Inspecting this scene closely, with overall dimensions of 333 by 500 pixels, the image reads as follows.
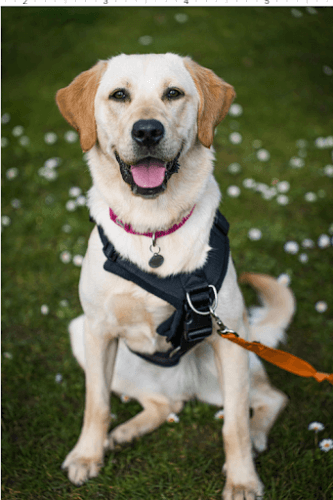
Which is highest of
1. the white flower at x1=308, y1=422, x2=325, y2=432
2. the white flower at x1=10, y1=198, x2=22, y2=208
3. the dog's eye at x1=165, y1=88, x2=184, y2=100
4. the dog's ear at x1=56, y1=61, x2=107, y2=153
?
the dog's eye at x1=165, y1=88, x2=184, y2=100

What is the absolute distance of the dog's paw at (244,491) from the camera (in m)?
2.11

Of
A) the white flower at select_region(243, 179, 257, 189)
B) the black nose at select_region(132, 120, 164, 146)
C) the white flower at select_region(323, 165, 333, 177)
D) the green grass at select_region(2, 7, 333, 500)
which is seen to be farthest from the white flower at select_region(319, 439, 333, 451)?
the white flower at select_region(323, 165, 333, 177)

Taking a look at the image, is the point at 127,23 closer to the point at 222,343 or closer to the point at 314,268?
the point at 314,268

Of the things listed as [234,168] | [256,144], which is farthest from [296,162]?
[234,168]

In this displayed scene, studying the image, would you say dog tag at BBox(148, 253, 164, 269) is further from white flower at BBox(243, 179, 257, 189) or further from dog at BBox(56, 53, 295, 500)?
white flower at BBox(243, 179, 257, 189)

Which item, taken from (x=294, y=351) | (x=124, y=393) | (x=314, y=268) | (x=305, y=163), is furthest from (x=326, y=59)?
(x=124, y=393)

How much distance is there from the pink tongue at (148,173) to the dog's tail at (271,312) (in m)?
1.28

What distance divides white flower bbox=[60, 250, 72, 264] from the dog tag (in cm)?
195

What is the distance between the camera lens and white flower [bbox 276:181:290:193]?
15.2 feet

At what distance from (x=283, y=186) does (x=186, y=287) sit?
10.0 feet

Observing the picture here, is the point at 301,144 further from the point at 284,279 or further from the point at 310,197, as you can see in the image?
the point at 284,279

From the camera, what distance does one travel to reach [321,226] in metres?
4.20

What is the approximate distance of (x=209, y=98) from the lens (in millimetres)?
2129

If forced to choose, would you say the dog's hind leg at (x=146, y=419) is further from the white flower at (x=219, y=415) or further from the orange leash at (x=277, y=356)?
the orange leash at (x=277, y=356)
